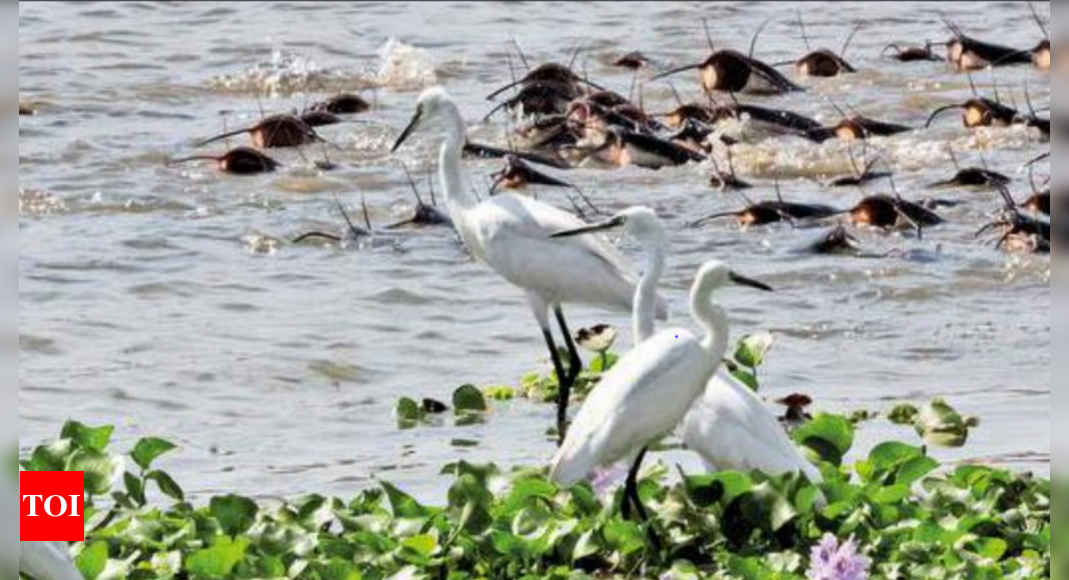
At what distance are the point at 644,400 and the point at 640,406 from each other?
2 centimetres

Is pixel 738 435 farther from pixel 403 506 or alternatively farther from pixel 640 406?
pixel 403 506

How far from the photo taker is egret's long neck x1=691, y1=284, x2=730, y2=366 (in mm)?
5934

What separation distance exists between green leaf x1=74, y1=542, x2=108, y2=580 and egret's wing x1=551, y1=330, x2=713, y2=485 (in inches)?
52.9

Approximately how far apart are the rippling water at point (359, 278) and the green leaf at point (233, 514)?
148 cm

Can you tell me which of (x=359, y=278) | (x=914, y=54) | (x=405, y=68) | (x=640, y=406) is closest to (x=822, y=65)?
(x=914, y=54)

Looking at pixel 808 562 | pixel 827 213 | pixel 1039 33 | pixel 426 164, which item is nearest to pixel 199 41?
pixel 426 164

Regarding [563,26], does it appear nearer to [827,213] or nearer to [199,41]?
[199,41]

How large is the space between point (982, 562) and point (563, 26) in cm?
1291

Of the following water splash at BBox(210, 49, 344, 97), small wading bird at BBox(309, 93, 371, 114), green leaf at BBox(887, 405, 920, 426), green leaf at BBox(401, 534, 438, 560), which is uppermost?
green leaf at BBox(401, 534, 438, 560)

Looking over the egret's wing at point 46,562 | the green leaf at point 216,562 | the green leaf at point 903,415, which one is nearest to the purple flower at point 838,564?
the green leaf at point 216,562

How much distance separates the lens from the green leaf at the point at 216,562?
195 inches

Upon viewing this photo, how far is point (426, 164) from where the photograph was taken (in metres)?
13.1

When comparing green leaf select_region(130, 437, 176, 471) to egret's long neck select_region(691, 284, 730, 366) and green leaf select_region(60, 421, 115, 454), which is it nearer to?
green leaf select_region(60, 421, 115, 454)

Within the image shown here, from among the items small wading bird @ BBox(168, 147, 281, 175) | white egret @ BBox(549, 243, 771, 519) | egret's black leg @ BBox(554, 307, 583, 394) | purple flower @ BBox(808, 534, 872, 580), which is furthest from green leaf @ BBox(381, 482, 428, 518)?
small wading bird @ BBox(168, 147, 281, 175)
